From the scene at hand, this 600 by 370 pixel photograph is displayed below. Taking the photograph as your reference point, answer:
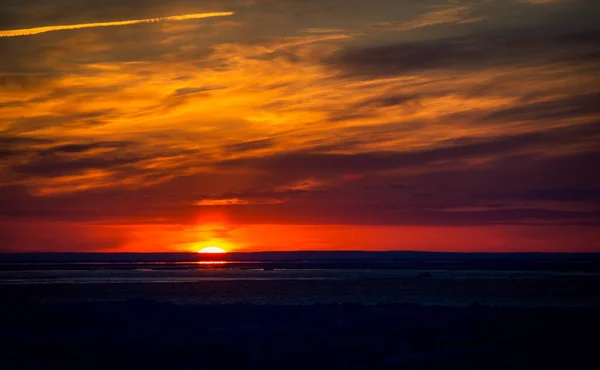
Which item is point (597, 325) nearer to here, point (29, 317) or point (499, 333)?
point (499, 333)

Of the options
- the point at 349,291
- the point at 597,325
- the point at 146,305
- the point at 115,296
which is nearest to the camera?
the point at 597,325

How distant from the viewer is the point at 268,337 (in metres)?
36.8

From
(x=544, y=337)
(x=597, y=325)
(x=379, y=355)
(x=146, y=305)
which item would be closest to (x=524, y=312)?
(x=597, y=325)

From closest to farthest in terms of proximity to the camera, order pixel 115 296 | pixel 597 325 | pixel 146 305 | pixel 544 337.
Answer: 1. pixel 544 337
2. pixel 597 325
3. pixel 146 305
4. pixel 115 296

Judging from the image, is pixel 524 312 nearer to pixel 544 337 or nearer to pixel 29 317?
pixel 544 337

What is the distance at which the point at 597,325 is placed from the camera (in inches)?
1567

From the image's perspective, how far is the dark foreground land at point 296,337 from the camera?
30.7m

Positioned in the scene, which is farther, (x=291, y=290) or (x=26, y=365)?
(x=291, y=290)

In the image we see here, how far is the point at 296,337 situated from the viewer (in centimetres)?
3662

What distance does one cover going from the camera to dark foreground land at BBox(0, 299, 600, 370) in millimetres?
30734

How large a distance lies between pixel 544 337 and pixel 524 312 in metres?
10.6

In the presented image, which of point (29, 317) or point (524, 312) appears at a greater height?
point (29, 317)

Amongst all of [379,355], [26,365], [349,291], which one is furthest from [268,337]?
[349,291]

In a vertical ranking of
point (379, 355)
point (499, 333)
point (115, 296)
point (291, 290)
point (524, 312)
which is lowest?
point (291, 290)
